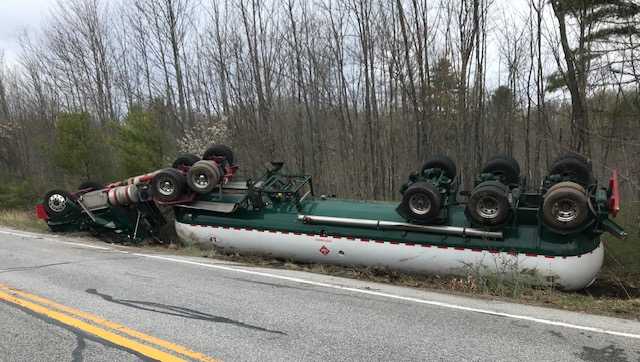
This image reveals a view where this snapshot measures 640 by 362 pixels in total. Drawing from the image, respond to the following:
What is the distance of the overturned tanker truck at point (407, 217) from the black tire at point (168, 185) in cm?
2

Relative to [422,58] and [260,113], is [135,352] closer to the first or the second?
[422,58]

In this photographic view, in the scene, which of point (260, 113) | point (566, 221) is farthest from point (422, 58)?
point (566, 221)

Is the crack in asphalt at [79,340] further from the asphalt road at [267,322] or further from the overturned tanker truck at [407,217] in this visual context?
the overturned tanker truck at [407,217]

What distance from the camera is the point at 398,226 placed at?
8523 mm

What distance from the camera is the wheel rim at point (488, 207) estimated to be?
25.4 feet

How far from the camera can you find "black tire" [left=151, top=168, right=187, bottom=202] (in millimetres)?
10648

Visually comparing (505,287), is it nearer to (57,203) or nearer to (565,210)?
(565,210)

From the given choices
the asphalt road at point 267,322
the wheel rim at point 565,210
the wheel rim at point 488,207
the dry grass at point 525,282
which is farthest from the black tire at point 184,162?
the wheel rim at point 565,210

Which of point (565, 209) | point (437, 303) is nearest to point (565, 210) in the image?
point (565, 209)

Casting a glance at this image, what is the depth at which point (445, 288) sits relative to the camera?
7855 mm

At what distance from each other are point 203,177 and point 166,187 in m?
0.91

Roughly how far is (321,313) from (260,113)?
1319 cm

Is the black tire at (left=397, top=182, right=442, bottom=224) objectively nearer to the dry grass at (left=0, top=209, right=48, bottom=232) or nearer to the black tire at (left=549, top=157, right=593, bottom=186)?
the black tire at (left=549, top=157, right=593, bottom=186)

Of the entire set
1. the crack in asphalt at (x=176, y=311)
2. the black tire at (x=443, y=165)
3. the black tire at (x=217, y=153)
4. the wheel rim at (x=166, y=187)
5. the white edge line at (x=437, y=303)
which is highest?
the black tire at (x=217, y=153)
